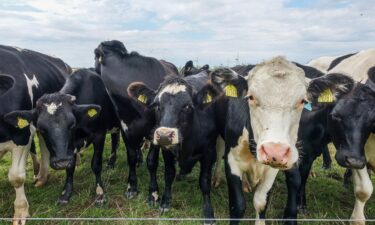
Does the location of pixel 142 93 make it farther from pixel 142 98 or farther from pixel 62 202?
pixel 62 202

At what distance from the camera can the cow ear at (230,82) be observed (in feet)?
14.3

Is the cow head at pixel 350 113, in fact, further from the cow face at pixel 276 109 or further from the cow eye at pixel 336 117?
the cow face at pixel 276 109

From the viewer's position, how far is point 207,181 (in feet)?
18.3

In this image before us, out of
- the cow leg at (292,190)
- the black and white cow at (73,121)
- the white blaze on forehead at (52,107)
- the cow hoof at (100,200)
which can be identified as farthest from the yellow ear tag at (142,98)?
the cow leg at (292,190)

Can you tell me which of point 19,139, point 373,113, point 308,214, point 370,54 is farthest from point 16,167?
point 370,54

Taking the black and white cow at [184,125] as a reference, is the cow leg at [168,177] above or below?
below

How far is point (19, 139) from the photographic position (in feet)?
17.4

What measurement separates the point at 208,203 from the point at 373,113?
2267mm

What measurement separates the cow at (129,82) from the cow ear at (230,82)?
1693mm

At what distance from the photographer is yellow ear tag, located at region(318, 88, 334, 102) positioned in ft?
14.3

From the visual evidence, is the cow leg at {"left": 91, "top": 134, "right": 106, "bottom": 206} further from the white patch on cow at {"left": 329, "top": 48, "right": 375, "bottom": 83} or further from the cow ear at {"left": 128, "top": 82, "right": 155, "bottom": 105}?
the white patch on cow at {"left": 329, "top": 48, "right": 375, "bottom": 83}

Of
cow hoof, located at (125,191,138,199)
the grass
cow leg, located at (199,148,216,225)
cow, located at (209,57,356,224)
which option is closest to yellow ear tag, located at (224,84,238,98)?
cow, located at (209,57,356,224)

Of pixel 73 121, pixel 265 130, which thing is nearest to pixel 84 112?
pixel 73 121

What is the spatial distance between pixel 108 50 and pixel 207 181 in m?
2.73
